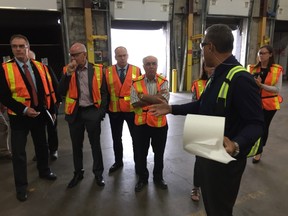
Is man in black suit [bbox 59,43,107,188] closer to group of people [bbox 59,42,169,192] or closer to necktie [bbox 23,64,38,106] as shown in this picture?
group of people [bbox 59,42,169,192]

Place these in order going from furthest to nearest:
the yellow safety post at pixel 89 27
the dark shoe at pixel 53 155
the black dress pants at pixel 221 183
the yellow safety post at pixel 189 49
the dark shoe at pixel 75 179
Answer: the yellow safety post at pixel 189 49 < the yellow safety post at pixel 89 27 < the dark shoe at pixel 53 155 < the dark shoe at pixel 75 179 < the black dress pants at pixel 221 183

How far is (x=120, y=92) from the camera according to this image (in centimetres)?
297

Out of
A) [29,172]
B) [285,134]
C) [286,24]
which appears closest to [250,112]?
[29,172]

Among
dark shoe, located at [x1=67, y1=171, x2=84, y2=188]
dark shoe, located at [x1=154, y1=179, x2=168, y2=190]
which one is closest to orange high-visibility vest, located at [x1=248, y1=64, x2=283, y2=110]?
dark shoe, located at [x1=154, y1=179, x2=168, y2=190]

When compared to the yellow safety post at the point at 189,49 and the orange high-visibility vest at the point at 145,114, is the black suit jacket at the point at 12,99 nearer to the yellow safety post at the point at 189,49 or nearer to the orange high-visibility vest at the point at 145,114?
the orange high-visibility vest at the point at 145,114

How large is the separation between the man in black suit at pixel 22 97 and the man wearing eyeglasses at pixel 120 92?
78cm

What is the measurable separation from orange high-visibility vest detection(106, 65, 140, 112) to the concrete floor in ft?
2.87

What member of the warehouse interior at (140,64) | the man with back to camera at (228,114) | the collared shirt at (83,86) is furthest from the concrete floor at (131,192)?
the collared shirt at (83,86)

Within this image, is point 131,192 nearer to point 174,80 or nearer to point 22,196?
point 22,196

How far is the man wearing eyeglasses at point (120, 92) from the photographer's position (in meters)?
2.94

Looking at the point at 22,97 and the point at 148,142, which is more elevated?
the point at 22,97

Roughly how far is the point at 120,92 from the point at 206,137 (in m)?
1.95

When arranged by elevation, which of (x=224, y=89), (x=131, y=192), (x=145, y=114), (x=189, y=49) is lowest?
(x=131, y=192)

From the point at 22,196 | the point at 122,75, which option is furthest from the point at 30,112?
the point at 122,75
